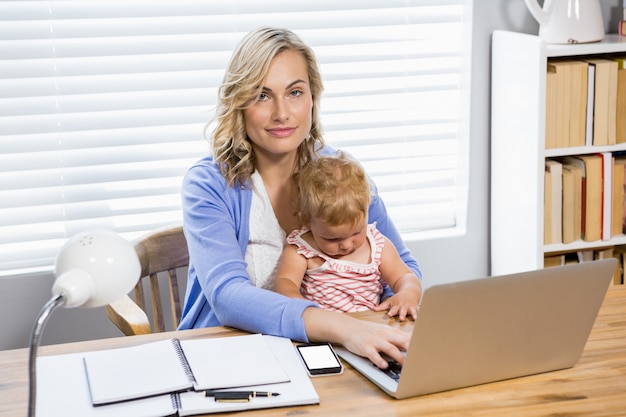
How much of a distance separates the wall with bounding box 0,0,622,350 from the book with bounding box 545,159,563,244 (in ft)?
0.97

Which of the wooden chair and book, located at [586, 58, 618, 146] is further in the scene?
book, located at [586, 58, 618, 146]

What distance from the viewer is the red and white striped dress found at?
6.36ft

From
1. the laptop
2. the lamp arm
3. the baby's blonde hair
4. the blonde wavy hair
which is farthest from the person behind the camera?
the blonde wavy hair

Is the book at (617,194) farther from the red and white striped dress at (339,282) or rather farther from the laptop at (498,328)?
the laptop at (498,328)

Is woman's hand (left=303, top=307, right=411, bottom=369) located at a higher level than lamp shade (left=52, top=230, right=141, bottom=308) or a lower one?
lower

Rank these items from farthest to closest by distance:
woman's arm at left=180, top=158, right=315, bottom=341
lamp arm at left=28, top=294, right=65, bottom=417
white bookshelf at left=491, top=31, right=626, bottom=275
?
white bookshelf at left=491, top=31, right=626, bottom=275
woman's arm at left=180, top=158, right=315, bottom=341
lamp arm at left=28, top=294, right=65, bottom=417

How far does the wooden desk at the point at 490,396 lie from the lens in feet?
4.46

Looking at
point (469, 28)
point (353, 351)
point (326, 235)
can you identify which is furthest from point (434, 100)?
point (353, 351)

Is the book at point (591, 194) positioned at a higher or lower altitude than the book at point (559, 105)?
lower

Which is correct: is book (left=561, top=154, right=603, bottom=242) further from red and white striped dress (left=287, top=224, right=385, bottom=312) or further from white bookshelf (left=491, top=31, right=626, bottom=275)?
red and white striped dress (left=287, top=224, right=385, bottom=312)

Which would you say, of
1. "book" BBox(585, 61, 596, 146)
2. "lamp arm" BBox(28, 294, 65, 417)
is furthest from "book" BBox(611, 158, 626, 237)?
"lamp arm" BBox(28, 294, 65, 417)

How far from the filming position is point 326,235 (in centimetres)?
191

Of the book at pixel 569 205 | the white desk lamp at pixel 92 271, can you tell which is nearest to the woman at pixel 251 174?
the white desk lamp at pixel 92 271

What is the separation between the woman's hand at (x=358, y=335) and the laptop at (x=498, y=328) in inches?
1.1
